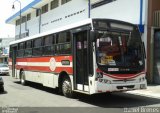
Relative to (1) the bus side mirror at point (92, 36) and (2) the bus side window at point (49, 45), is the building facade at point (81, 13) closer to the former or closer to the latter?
(2) the bus side window at point (49, 45)

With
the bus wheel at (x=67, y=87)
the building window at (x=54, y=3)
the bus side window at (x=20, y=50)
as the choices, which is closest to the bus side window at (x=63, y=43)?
the bus wheel at (x=67, y=87)

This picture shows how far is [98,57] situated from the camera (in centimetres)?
1112

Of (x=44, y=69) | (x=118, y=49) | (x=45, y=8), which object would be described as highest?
(x=45, y=8)

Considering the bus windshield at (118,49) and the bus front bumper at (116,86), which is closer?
the bus front bumper at (116,86)

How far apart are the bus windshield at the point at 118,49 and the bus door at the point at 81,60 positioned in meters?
0.70

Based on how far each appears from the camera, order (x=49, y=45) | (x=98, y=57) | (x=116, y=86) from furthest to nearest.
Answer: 1. (x=49, y=45)
2. (x=116, y=86)
3. (x=98, y=57)

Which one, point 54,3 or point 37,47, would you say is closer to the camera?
point 37,47

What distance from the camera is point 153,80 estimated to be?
65.9 feet

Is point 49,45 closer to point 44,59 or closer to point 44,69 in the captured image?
point 44,59

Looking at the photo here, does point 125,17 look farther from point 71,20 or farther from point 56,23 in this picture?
point 56,23

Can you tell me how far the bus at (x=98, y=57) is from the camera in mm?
11109

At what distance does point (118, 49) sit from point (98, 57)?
0.89 metres

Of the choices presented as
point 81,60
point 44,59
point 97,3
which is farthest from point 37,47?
point 97,3

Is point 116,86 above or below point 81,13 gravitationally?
below
